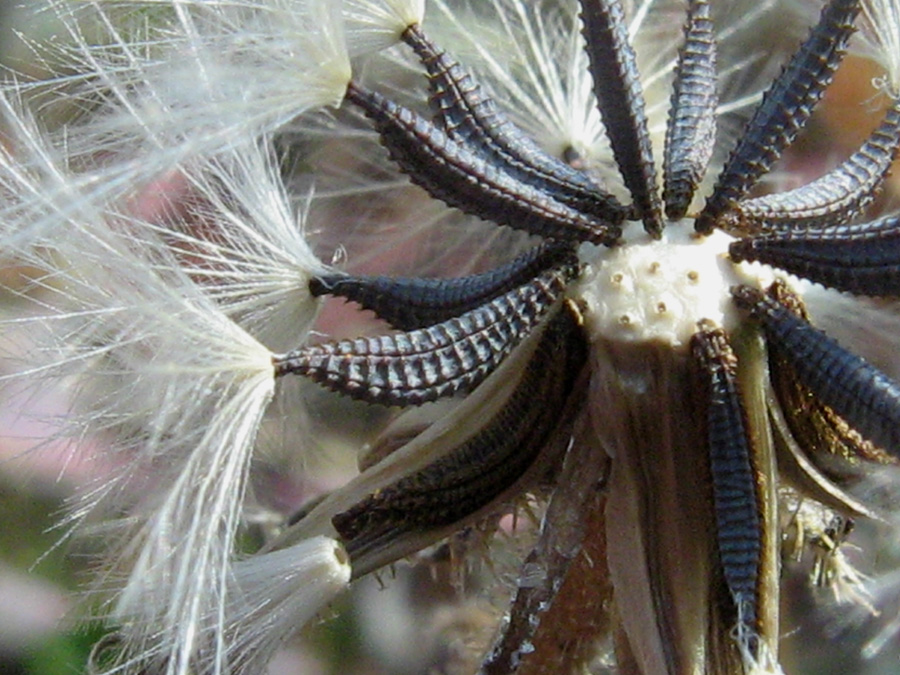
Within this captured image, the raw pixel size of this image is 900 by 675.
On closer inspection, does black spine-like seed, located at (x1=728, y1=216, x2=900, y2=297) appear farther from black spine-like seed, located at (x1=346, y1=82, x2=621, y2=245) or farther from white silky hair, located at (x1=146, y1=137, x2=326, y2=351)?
white silky hair, located at (x1=146, y1=137, x2=326, y2=351)

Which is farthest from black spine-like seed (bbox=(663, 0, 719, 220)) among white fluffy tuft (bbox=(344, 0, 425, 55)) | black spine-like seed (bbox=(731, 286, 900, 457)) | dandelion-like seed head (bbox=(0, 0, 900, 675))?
white fluffy tuft (bbox=(344, 0, 425, 55))

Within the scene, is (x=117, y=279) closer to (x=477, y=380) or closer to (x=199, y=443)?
(x=199, y=443)

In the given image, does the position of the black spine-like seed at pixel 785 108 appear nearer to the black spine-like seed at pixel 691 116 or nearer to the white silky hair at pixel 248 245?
the black spine-like seed at pixel 691 116

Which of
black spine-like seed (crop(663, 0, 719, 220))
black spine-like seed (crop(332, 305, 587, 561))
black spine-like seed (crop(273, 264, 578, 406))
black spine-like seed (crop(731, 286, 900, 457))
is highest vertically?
black spine-like seed (crop(663, 0, 719, 220))

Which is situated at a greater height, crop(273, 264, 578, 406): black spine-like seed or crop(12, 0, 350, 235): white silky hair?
crop(12, 0, 350, 235): white silky hair

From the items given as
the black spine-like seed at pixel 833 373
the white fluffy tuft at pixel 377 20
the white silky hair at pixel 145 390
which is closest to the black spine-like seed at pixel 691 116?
the black spine-like seed at pixel 833 373

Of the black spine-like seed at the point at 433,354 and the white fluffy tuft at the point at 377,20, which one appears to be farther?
the white fluffy tuft at the point at 377,20
